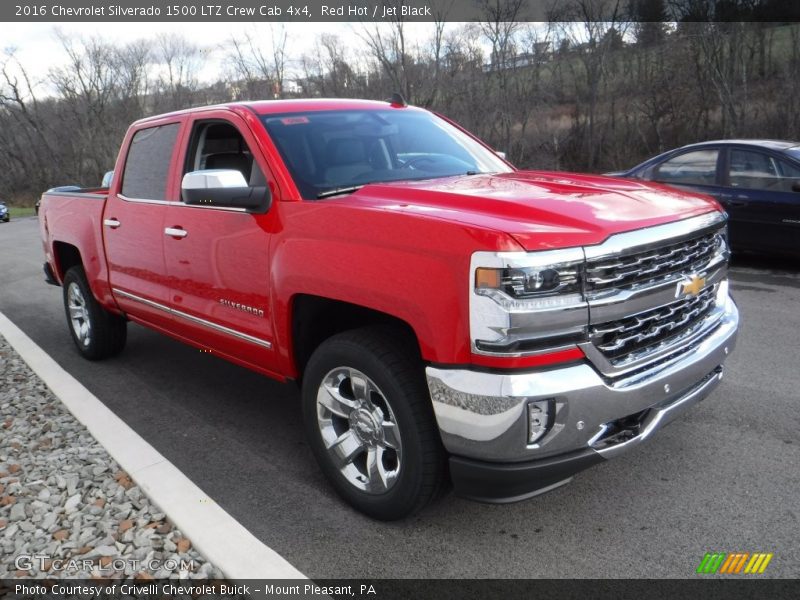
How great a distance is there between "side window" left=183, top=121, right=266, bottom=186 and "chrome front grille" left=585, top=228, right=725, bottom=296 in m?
2.48

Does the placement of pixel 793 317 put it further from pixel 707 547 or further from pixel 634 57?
pixel 634 57

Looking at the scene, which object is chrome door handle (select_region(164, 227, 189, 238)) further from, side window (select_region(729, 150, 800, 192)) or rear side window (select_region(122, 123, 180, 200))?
side window (select_region(729, 150, 800, 192))

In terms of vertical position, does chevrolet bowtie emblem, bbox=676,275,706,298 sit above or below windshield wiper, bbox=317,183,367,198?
below

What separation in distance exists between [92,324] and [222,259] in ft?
8.46

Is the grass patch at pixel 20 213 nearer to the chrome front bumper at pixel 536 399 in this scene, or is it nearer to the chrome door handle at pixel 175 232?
the chrome door handle at pixel 175 232

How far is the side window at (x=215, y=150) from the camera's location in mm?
4227

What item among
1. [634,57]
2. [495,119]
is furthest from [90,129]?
[634,57]

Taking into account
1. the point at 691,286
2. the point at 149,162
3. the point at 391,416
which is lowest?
the point at 391,416

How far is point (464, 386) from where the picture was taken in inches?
99.5

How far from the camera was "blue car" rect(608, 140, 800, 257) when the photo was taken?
7535 mm

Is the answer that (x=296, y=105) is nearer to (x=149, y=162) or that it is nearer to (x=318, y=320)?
(x=149, y=162)

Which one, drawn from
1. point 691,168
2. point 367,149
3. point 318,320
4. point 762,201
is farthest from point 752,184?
point 318,320

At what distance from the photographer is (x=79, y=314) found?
598 centimetres

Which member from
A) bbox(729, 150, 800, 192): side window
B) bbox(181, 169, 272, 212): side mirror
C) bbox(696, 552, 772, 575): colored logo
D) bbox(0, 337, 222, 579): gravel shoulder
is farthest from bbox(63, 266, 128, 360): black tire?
bbox(729, 150, 800, 192): side window
